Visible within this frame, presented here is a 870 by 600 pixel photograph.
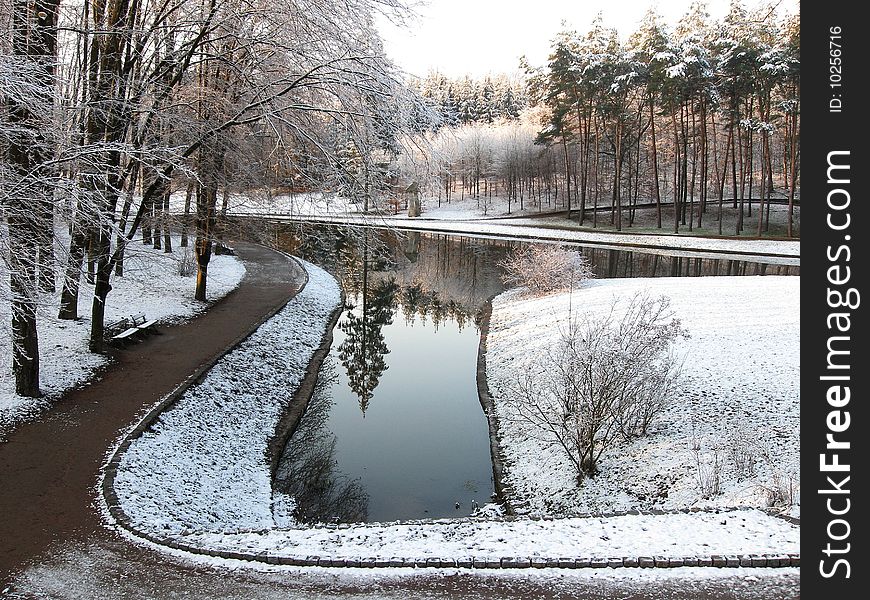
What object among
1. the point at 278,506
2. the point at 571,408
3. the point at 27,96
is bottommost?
the point at 278,506

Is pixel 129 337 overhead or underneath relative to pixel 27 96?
underneath

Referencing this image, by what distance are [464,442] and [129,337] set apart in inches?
309

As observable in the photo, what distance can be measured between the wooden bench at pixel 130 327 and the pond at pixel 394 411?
4238 millimetres

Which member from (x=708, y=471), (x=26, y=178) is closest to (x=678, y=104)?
(x=708, y=471)

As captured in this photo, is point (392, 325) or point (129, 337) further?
point (392, 325)

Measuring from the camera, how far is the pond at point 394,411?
1046 centimetres

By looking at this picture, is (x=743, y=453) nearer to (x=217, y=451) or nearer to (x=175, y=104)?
(x=217, y=451)

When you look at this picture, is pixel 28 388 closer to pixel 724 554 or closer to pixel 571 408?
pixel 571 408

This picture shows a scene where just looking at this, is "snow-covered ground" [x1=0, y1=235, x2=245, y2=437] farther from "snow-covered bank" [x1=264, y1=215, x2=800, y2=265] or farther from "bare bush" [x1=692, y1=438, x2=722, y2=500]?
"snow-covered bank" [x1=264, y1=215, x2=800, y2=265]

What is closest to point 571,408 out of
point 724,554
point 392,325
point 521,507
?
point 521,507

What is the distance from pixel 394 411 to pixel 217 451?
4543mm

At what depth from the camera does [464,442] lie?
41.5ft

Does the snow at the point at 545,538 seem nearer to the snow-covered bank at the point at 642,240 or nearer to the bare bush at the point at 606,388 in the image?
the bare bush at the point at 606,388

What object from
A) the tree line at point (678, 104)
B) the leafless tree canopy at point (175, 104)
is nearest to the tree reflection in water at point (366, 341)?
the leafless tree canopy at point (175, 104)
